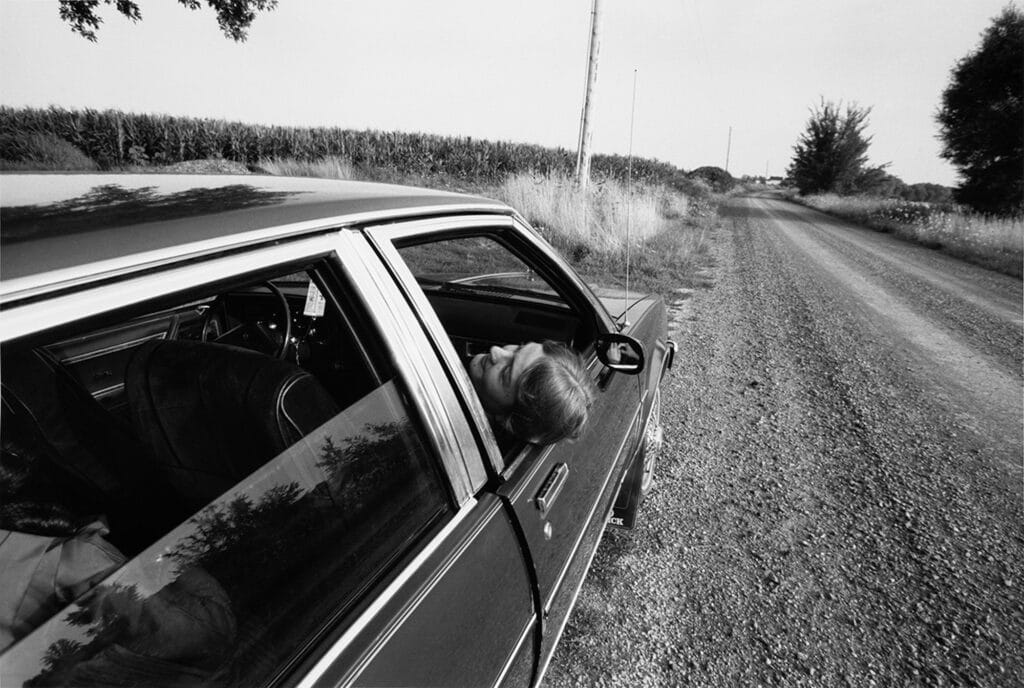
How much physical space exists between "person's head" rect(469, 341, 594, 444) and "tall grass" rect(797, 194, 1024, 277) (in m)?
14.7

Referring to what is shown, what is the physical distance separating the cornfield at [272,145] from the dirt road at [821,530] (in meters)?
19.4

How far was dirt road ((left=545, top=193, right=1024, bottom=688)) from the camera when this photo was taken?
2137mm

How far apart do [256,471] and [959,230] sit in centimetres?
2161

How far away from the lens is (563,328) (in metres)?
2.59

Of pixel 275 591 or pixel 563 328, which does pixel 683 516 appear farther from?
pixel 275 591

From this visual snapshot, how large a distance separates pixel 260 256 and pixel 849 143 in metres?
A: 51.8

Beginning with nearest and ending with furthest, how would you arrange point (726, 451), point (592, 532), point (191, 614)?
point (191, 614) < point (592, 532) < point (726, 451)

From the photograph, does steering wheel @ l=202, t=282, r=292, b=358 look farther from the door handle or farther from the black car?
the door handle

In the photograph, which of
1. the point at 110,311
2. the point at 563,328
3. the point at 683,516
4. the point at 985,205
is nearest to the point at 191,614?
the point at 110,311

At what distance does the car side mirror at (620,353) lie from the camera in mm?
1890

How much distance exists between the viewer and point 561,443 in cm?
162

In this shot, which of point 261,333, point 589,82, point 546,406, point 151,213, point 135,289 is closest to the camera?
point 135,289

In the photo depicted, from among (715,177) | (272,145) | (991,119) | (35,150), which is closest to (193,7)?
(35,150)

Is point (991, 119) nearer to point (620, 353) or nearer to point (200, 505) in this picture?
point (620, 353)
